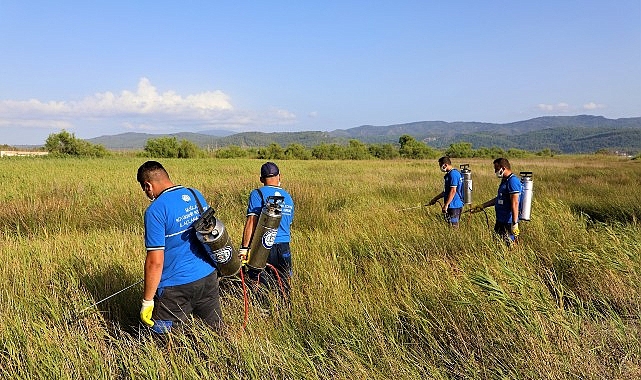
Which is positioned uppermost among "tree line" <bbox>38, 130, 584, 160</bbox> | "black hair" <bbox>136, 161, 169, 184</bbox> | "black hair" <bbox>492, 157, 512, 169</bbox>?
"black hair" <bbox>136, 161, 169, 184</bbox>

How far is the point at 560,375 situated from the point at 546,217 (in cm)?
555

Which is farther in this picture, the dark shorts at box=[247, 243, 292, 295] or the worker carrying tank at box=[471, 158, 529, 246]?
the worker carrying tank at box=[471, 158, 529, 246]

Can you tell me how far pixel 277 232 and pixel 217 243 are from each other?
3.24ft

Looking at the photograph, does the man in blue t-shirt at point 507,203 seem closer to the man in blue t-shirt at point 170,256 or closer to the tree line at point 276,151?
the man in blue t-shirt at point 170,256

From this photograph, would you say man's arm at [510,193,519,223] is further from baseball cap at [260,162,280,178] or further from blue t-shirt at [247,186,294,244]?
baseball cap at [260,162,280,178]

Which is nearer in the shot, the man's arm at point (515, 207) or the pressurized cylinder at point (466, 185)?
the man's arm at point (515, 207)

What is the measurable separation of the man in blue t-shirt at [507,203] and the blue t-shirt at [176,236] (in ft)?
13.4

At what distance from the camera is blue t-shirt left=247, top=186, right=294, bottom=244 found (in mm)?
3617

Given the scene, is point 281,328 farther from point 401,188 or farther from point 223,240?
point 401,188

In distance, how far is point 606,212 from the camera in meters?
8.36

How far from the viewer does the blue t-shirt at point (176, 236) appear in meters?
2.60

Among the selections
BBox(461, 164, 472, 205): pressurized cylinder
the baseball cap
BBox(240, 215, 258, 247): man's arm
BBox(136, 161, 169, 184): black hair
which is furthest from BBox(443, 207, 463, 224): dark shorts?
BBox(136, 161, 169, 184): black hair

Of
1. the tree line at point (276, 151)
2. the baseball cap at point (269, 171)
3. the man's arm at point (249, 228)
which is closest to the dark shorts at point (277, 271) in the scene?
the man's arm at point (249, 228)

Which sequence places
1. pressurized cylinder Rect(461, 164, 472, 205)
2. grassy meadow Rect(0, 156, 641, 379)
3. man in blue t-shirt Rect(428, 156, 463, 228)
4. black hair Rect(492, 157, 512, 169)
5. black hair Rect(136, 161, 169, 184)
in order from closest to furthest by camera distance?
1. grassy meadow Rect(0, 156, 641, 379)
2. black hair Rect(136, 161, 169, 184)
3. black hair Rect(492, 157, 512, 169)
4. man in blue t-shirt Rect(428, 156, 463, 228)
5. pressurized cylinder Rect(461, 164, 472, 205)
